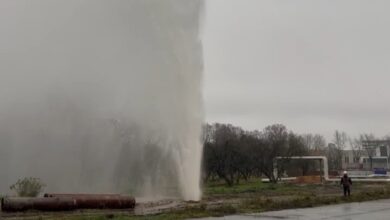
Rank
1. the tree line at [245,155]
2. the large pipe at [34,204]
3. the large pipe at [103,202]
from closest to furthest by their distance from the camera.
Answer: the large pipe at [34,204] → the large pipe at [103,202] → the tree line at [245,155]

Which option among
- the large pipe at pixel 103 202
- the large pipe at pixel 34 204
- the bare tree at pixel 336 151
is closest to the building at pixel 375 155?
the bare tree at pixel 336 151

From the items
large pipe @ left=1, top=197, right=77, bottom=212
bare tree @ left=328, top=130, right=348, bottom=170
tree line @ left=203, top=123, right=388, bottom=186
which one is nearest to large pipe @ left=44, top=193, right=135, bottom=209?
large pipe @ left=1, top=197, right=77, bottom=212

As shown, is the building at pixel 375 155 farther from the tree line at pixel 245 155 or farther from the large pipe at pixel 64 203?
the large pipe at pixel 64 203

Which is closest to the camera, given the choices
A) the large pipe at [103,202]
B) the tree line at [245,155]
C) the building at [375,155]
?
the large pipe at [103,202]

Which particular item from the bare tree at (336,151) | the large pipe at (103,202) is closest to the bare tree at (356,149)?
the bare tree at (336,151)

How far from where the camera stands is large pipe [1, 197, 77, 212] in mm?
21109

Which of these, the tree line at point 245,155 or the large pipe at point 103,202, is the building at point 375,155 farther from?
the large pipe at point 103,202

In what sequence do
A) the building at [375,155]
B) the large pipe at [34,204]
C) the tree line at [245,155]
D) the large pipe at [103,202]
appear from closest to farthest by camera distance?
the large pipe at [34,204]
the large pipe at [103,202]
the tree line at [245,155]
the building at [375,155]

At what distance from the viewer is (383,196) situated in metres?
31.8

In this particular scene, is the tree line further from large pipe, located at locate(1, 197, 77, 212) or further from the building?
the building

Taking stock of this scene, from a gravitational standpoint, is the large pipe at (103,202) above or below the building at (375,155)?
below

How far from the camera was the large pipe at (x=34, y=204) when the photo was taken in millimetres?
21109

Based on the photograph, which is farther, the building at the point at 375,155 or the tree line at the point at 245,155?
the building at the point at 375,155

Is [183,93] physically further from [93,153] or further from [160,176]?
[93,153]
